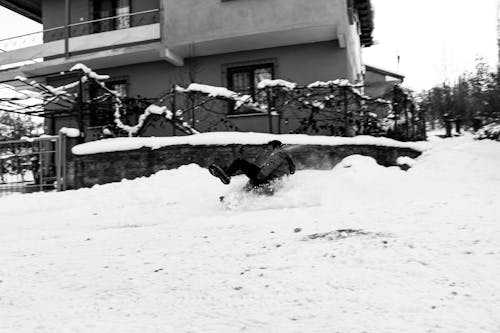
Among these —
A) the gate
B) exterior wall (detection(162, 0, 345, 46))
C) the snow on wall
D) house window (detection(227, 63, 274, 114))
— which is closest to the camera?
the snow on wall

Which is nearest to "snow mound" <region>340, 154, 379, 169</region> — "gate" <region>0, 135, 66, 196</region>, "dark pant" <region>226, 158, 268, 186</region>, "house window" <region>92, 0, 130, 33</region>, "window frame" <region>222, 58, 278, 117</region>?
"dark pant" <region>226, 158, 268, 186</region>

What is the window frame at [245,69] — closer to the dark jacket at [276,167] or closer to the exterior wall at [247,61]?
the exterior wall at [247,61]

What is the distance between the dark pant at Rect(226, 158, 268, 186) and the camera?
689cm

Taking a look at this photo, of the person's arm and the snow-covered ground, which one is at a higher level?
the person's arm

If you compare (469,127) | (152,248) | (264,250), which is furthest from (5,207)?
(469,127)

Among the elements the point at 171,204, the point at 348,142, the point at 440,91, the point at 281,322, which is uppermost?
the point at 440,91

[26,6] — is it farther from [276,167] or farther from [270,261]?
[270,261]

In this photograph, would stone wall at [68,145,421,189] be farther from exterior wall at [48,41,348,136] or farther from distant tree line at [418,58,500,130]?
distant tree line at [418,58,500,130]

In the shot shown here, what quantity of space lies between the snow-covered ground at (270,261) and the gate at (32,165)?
99.4 inches

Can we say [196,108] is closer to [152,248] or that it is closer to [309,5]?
[309,5]

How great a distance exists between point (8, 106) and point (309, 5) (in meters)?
8.53

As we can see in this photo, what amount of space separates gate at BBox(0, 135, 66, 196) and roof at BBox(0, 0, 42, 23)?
27.2 feet

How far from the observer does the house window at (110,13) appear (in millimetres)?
14977

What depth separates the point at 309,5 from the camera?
11.5 m
